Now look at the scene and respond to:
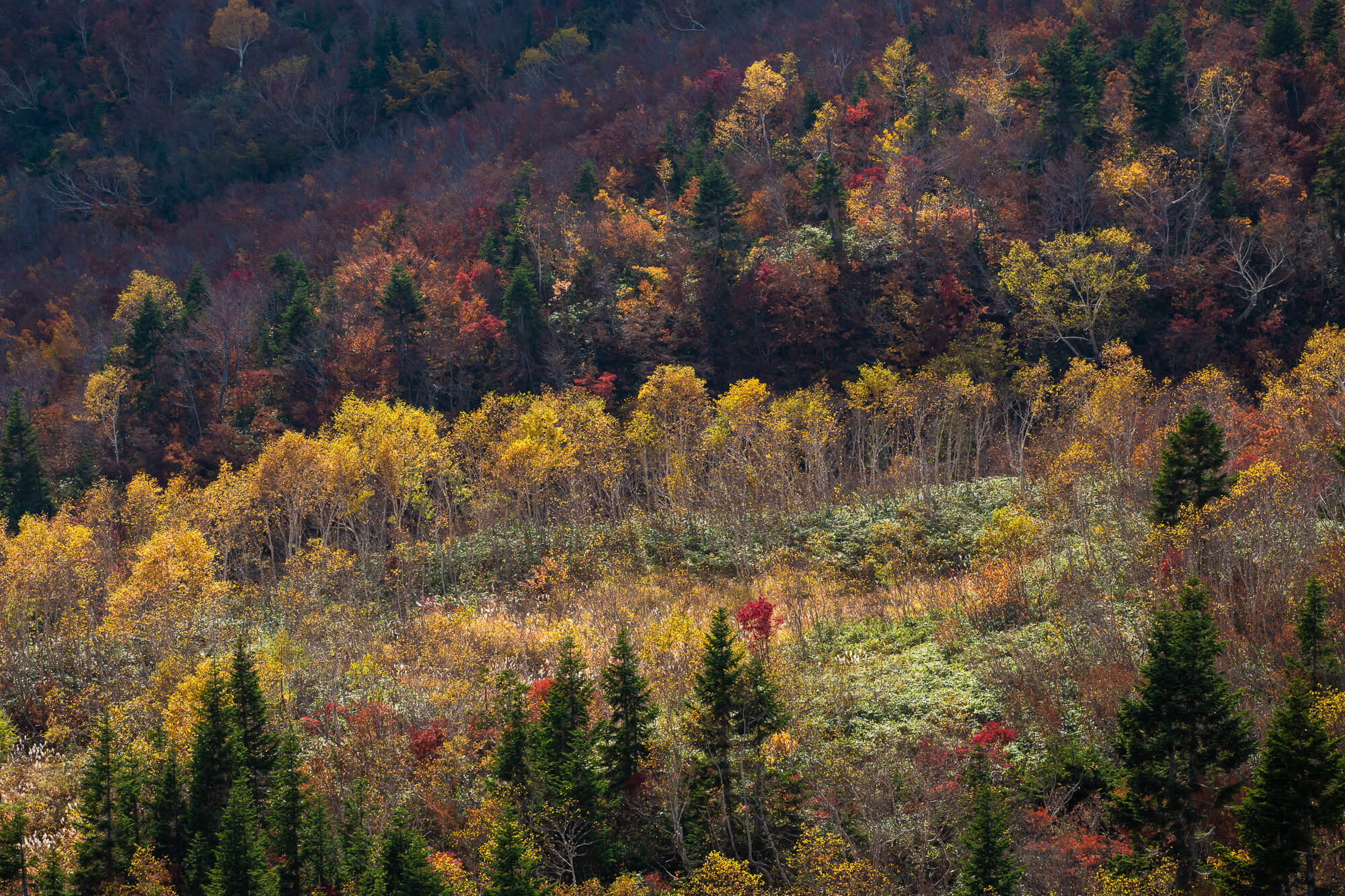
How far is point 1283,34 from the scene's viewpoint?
60812 millimetres

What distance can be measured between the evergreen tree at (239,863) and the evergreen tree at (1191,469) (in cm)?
2828

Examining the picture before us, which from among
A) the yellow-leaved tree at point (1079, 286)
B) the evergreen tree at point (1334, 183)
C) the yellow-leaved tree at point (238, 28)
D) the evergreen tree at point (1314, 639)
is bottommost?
the evergreen tree at point (1314, 639)

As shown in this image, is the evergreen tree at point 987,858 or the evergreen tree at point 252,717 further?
the evergreen tree at point 252,717

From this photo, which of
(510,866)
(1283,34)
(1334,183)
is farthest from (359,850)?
(1283,34)

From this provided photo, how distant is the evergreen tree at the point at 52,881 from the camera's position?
25.8 m

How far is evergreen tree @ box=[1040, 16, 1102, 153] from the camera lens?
62.3 metres

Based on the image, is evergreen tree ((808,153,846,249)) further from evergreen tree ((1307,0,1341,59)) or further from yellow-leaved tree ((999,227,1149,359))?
evergreen tree ((1307,0,1341,59))

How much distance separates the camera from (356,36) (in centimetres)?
12025

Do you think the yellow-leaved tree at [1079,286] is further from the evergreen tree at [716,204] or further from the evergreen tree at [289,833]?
the evergreen tree at [289,833]

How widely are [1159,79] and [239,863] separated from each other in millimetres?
63868

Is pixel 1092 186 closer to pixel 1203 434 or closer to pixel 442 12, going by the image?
pixel 1203 434

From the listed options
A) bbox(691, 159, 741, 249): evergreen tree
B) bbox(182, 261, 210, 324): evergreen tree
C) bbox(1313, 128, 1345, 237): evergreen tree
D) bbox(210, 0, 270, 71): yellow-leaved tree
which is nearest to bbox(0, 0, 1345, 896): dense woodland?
bbox(1313, 128, 1345, 237): evergreen tree

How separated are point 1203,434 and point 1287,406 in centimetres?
1585

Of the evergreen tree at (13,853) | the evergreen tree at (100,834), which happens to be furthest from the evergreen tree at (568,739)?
the evergreen tree at (13,853)
